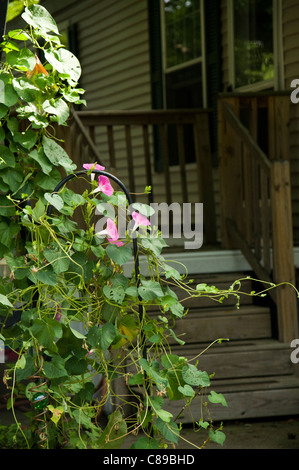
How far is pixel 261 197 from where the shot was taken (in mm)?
5535

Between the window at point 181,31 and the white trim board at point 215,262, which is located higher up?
the window at point 181,31

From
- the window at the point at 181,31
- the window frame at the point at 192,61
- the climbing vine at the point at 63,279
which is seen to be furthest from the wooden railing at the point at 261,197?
the climbing vine at the point at 63,279

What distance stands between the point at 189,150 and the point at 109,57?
231 cm

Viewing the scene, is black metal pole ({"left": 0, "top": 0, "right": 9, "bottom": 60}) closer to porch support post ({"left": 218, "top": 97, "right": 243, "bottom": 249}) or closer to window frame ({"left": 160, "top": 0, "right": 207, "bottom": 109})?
porch support post ({"left": 218, "top": 97, "right": 243, "bottom": 249})

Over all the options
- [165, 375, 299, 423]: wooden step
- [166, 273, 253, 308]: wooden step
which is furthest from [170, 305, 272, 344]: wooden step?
[165, 375, 299, 423]: wooden step

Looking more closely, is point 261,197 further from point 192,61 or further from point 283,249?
point 192,61

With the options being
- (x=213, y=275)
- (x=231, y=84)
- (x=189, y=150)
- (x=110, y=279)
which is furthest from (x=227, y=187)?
(x=110, y=279)

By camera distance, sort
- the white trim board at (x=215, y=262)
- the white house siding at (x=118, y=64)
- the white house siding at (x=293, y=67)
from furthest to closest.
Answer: the white house siding at (x=118, y=64) < the white house siding at (x=293, y=67) < the white trim board at (x=215, y=262)

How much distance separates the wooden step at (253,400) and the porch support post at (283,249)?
1.30 ft

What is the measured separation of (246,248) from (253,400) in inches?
51.9

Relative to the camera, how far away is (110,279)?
2486mm

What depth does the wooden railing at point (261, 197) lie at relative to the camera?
203 inches

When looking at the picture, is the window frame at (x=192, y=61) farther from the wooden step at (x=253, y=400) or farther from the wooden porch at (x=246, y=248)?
the wooden step at (x=253, y=400)

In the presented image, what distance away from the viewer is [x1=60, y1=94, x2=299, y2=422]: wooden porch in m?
4.89
